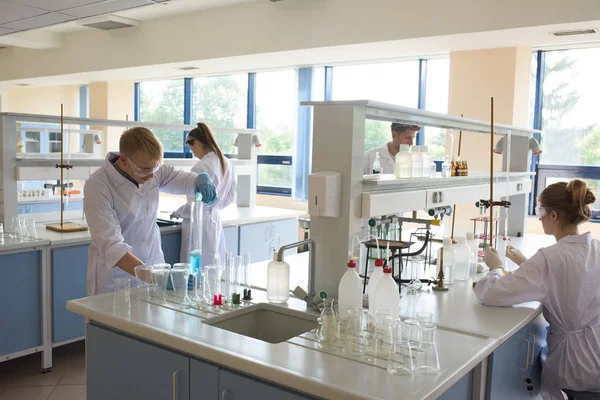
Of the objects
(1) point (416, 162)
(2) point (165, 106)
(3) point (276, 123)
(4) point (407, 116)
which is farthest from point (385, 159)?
(2) point (165, 106)

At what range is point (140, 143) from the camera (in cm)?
230

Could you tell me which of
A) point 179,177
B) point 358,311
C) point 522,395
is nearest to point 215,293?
point 358,311

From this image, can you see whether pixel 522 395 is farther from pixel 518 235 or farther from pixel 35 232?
pixel 35 232

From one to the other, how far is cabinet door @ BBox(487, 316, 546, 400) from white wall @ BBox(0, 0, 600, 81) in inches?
111

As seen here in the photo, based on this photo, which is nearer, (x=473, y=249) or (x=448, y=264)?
(x=448, y=264)

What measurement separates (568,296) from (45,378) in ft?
8.98

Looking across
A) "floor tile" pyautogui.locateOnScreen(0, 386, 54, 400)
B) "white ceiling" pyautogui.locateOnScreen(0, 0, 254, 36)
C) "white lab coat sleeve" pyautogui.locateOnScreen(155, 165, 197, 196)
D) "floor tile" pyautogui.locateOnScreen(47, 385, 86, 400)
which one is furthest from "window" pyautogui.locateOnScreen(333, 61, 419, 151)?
"floor tile" pyautogui.locateOnScreen(0, 386, 54, 400)

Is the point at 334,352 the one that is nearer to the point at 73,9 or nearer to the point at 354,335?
the point at 354,335

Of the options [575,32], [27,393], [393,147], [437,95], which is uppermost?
[575,32]

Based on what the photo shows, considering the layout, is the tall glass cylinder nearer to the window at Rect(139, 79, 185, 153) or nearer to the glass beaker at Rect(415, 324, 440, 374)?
the glass beaker at Rect(415, 324, 440, 374)

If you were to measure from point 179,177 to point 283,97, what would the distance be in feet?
15.7

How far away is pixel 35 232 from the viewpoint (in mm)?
3066

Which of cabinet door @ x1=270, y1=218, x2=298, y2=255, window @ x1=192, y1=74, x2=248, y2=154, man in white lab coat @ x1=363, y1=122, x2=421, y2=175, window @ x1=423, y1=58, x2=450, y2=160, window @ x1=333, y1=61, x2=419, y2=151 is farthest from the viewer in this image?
window @ x1=192, y1=74, x2=248, y2=154

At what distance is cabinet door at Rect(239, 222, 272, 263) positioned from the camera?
13.6 feet
